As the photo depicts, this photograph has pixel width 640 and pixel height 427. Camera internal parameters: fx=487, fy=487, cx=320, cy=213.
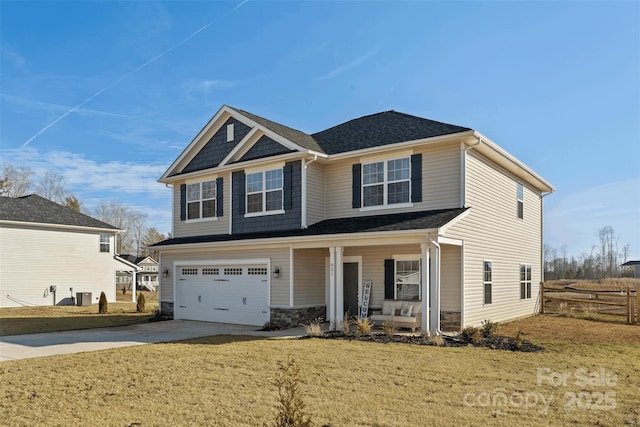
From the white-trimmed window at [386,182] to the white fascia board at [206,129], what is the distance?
6.30 meters

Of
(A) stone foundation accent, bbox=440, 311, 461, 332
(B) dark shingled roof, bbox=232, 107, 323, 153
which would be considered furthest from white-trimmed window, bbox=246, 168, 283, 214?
(A) stone foundation accent, bbox=440, 311, 461, 332

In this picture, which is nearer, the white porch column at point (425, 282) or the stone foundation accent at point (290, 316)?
the white porch column at point (425, 282)

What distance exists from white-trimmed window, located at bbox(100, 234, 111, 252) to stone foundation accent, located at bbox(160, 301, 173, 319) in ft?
38.8

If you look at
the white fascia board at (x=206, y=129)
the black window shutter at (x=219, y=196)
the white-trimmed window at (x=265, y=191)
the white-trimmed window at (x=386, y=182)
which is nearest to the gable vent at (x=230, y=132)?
the white fascia board at (x=206, y=129)

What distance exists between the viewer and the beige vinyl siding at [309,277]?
1587 centimetres

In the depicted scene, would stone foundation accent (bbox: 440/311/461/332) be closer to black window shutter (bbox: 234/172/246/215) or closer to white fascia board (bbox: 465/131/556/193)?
white fascia board (bbox: 465/131/556/193)

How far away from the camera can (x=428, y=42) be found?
45.2ft

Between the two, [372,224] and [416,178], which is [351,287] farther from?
[416,178]

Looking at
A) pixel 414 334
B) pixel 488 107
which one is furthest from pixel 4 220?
pixel 488 107

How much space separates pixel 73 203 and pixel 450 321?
153ft

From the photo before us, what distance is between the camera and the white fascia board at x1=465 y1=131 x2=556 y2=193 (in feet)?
48.2

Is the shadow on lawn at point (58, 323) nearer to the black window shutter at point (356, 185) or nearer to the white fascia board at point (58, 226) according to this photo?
the white fascia board at point (58, 226)

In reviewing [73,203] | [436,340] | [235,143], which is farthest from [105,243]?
[73,203]

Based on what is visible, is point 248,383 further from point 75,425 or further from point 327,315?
point 327,315
